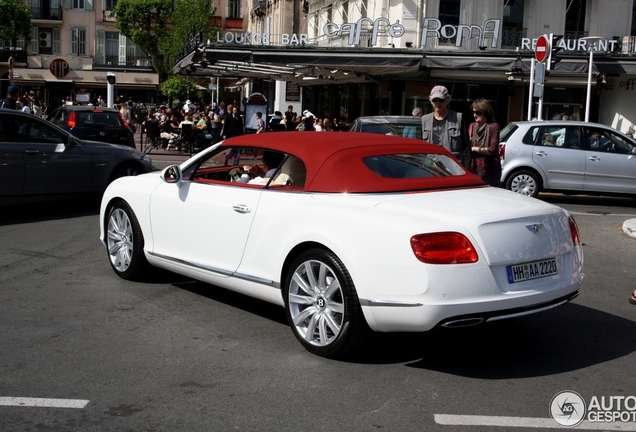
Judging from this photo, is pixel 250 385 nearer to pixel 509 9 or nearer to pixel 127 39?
pixel 509 9

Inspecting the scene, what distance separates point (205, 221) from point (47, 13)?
66.8 m

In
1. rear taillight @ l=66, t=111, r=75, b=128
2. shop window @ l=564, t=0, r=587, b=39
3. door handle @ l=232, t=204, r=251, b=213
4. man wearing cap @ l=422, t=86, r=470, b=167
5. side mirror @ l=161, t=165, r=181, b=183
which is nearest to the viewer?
door handle @ l=232, t=204, r=251, b=213

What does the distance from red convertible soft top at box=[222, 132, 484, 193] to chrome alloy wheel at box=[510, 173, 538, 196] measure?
9.38 m

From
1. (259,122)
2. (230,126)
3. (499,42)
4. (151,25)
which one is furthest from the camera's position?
(151,25)

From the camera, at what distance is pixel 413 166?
19.7 feet

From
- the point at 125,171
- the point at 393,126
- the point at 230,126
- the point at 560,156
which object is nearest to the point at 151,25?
the point at 230,126

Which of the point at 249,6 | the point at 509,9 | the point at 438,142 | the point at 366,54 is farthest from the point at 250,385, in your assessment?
the point at 249,6

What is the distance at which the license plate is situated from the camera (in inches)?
197

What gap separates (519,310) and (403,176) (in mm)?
1397

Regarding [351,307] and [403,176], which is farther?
[403,176]

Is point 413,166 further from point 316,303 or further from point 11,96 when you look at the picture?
point 11,96

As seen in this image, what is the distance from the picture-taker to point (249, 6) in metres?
65.9

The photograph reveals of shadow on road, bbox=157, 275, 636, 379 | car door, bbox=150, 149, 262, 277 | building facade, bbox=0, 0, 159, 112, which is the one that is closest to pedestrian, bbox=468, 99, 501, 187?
shadow on road, bbox=157, 275, 636, 379

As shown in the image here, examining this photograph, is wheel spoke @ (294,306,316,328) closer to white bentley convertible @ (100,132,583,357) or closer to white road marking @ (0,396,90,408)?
white bentley convertible @ (100,132,583,357)
